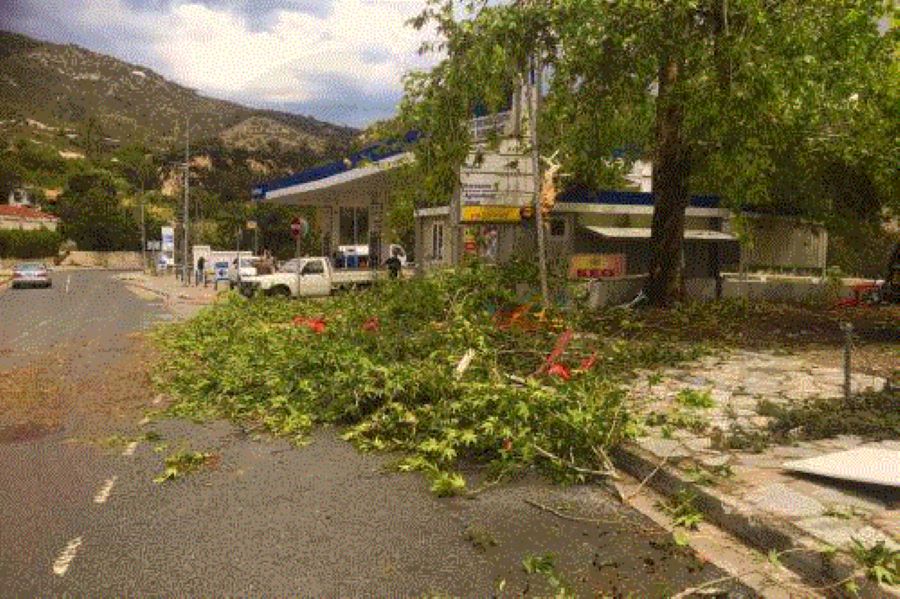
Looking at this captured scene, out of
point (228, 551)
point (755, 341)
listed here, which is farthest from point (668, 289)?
point (228, 551)

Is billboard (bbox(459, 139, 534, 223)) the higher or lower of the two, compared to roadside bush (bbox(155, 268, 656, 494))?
higher

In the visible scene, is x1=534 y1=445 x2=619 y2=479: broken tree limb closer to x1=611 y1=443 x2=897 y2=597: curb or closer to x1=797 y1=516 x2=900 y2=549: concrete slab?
x1=611 y1=443 x2=897 y2=597: curb

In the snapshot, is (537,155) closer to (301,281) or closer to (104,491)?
(104,491)

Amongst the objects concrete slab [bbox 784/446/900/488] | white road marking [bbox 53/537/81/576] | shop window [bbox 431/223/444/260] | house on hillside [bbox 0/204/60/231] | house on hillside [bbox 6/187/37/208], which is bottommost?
white road marking [bbox 53/537/81/576]

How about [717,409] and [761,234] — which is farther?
[761,234]

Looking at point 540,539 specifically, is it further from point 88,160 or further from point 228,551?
point 88,160

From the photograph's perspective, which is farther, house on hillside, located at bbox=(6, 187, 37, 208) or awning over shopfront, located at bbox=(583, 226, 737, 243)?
house on hillside, located at bbox=(6, 187, 37, 208)

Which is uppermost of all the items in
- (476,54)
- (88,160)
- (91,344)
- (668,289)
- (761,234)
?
(88,160)

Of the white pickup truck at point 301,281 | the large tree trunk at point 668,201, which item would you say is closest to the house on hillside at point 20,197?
the white pickup truck at point 301,281

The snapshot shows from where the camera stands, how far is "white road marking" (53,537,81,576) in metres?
4.29

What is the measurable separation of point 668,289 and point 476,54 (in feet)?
25.7

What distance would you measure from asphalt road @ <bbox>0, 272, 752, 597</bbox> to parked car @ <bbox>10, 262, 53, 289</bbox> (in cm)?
3671

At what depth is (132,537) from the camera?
15.7ft

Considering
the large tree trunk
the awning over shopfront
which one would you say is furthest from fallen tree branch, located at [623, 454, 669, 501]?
the awning over shopfront
